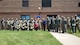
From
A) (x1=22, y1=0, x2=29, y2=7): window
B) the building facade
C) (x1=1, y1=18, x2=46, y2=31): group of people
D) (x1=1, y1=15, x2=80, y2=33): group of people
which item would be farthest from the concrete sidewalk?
(x1=22, y1=0, x2=29, y2=7): window

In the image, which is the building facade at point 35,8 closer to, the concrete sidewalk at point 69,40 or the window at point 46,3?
the window at point 46,3

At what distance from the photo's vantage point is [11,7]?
48344 mm

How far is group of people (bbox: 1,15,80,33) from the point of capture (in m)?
34.3

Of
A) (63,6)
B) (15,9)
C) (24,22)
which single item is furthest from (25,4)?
(24,22)

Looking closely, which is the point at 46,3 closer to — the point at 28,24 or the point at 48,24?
the point at 28,24

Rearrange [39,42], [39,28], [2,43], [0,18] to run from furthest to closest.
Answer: [0,18] → [39,28] → [39,42] → [2,43]

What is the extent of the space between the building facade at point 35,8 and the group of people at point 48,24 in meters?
3.32

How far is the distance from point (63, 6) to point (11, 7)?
7.68 meters

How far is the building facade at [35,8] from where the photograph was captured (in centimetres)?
4834

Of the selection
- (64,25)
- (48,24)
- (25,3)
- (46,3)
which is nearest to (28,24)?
(48,24)

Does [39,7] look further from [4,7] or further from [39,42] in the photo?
[39,42]

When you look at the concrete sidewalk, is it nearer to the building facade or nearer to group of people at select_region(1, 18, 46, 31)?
group of people at select_region(1, 18, 46, 31)

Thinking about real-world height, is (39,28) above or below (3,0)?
below

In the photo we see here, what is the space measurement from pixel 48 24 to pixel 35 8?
11.7 meters
